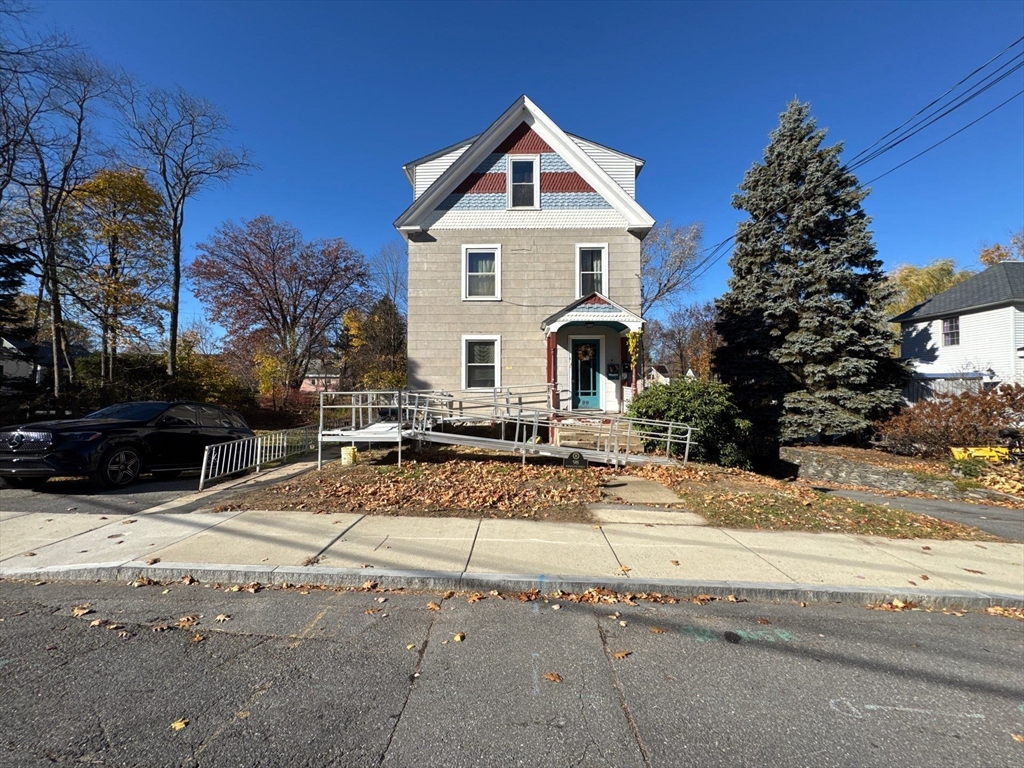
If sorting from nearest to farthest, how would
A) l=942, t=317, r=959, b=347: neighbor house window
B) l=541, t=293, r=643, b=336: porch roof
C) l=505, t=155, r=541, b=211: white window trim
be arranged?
l=541, t=293, r=643, b=336: porch roof < l=505, t=155, r=541, b=211: white window trim < l=942, t=317, r=959, b=347: neighbor house window

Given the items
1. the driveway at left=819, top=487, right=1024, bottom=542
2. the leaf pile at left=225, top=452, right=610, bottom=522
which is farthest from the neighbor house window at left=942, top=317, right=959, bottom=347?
the leaf pile at left=225, top=452, right=610, bottom=522

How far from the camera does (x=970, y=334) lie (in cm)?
2159

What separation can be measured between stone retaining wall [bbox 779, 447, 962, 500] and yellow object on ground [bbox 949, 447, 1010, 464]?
78.1 inches

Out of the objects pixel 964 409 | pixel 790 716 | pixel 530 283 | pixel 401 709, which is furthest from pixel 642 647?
pixel 964 409

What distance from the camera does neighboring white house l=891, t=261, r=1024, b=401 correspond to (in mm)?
19609

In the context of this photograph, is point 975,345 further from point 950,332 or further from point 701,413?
point 701,413

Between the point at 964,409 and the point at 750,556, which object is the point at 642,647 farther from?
the point at 964,409

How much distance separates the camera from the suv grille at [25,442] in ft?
23.2

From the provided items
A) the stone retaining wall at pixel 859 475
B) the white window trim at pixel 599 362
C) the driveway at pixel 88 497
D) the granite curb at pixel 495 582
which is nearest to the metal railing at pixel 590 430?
the white window trim at pixel 599 362

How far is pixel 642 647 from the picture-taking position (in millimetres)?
3383

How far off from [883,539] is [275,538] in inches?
294

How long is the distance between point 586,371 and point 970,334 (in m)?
20.0

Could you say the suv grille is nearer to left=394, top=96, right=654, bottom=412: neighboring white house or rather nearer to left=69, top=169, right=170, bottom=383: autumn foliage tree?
left=394, top=96, right=654, bottom=412: neighboring white house

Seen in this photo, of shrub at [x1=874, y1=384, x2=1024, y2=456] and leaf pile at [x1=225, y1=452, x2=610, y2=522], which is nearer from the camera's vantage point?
leaf pile at [x1=225, y1=452, x2=610, y2=522]
